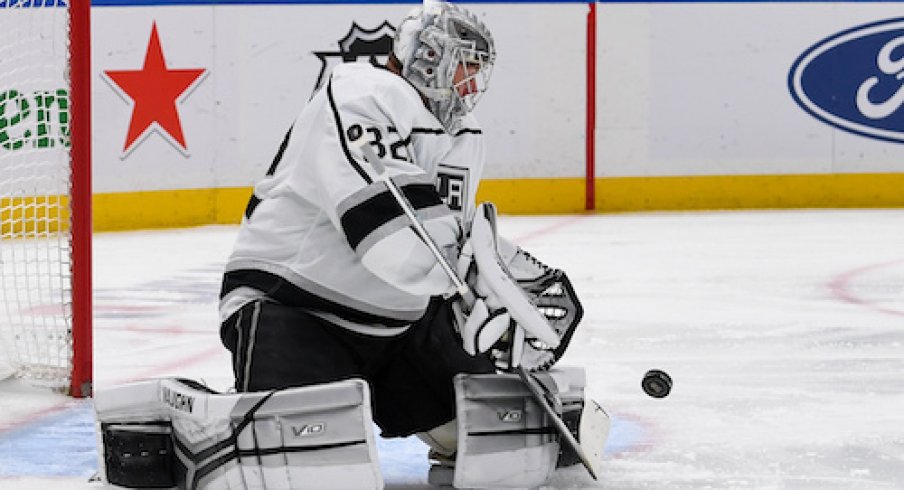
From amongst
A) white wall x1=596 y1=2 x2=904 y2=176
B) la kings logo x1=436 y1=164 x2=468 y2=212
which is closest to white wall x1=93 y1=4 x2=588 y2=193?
white wall x1=596 y1=2 x2=904 y2=176

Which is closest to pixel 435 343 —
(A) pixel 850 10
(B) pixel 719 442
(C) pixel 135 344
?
(B) pixel 719 442

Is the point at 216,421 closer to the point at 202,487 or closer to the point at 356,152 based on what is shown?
the point at 202,487

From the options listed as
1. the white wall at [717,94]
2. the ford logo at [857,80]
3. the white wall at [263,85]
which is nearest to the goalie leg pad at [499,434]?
the white wall at [263,85]

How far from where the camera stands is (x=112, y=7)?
6023 millimetres

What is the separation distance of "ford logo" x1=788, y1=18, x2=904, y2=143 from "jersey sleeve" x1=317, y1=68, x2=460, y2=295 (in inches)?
209

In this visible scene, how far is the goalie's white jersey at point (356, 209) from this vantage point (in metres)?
2.02

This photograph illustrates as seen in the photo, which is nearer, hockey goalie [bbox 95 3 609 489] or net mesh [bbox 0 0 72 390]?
hockey goalie [bbox 95 3 609 489]

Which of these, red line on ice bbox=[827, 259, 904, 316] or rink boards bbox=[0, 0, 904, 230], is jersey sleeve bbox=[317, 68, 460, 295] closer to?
red line on ice bbox=[827, 259, 904, 316]

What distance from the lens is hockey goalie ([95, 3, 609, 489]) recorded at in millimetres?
2029

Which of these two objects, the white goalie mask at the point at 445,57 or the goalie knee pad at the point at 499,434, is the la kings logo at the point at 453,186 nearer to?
the white goalie mask at the point at 445,57

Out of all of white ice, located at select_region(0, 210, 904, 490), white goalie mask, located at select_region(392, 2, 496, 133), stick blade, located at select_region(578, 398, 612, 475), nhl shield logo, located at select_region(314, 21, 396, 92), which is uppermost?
nhl shield logo, located at select_region(314, 21, 396, 92)

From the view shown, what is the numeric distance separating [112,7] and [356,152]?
167 inches

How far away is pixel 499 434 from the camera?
219 cm

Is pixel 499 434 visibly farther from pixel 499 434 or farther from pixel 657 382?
pixel 657 382
